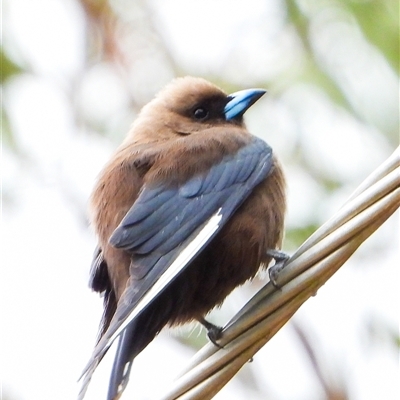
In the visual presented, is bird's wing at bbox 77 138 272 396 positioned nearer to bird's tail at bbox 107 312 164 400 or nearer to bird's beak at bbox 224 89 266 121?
bird's tail at bbox 107 312 164 400

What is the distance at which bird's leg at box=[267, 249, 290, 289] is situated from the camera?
2977 millimetres

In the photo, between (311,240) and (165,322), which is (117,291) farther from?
(311,240)

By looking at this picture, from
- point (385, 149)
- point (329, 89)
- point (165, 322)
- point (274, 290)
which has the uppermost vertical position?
point (274, 290)

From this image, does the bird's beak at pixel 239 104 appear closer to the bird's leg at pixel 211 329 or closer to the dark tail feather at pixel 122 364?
the bird's leg at pixel 211 329

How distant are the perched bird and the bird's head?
347 mm

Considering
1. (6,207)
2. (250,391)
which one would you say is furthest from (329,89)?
(6,207)

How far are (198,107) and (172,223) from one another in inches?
50.5

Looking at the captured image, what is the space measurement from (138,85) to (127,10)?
656 millimetres

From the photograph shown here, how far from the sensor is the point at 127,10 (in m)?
7.27

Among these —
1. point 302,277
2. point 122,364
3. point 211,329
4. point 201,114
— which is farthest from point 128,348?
point 201,114

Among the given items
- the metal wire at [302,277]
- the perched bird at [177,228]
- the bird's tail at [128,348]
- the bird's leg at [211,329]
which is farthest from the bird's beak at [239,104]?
the metal wire at [302,277]

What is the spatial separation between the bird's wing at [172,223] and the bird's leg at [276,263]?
23 cm

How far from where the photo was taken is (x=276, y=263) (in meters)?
3.44

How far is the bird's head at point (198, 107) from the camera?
4508 millimetres
